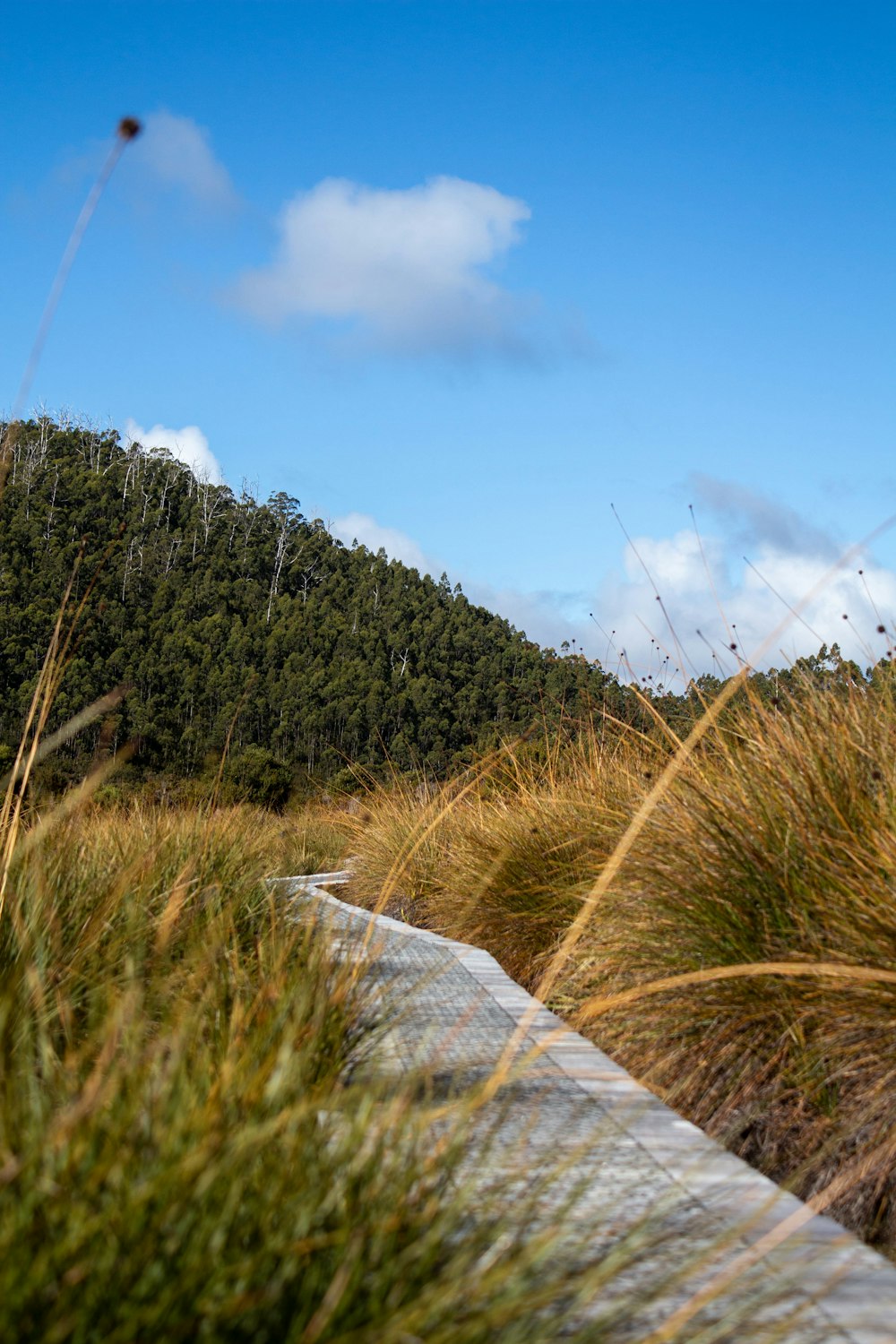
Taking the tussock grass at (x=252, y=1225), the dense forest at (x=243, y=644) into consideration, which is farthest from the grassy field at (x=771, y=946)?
the dense forest at (x=243, y=644)

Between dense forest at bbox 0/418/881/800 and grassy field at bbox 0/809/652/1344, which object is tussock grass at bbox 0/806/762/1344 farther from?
dense forest at bbox 0/418/881/800

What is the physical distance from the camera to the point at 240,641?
43094 mm

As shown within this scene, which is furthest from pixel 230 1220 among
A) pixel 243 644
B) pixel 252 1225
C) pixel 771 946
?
pixel 243 644

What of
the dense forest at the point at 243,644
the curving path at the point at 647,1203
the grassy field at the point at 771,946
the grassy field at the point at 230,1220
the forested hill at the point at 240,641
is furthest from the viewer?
the forested hill at the point at 240,641

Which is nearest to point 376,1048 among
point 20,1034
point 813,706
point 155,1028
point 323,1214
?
point 155,1028

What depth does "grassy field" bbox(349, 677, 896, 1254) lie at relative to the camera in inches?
92.1

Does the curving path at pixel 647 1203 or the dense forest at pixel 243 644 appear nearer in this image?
the curving path at pixel 647 1203

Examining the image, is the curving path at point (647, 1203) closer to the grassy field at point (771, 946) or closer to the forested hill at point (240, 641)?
the grassy field at point (771, 946)

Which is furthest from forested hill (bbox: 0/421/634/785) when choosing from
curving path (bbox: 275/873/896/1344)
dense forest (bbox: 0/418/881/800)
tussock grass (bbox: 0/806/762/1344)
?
tussock grass (bbox: 0/806/762/1344)

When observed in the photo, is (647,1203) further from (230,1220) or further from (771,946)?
(771,946)

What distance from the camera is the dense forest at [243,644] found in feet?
108

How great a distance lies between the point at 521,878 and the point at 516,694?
30.2 metres

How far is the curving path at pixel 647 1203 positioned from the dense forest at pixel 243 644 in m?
17.9

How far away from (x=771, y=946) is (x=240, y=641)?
41417 millimetres
